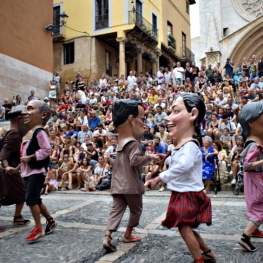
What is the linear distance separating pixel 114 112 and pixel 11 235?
226 cm

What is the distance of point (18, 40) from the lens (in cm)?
1938

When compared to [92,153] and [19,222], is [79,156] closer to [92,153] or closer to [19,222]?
[92,153]

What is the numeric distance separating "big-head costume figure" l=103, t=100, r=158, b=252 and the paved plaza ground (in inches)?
11.3

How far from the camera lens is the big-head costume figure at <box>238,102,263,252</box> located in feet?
12.9

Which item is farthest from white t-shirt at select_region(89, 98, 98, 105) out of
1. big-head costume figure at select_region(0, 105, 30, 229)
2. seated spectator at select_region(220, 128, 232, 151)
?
big-head costume figure at select_region(0, 105, 30, 229)

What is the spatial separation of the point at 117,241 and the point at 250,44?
1105 inches

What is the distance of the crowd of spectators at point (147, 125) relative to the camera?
973cm

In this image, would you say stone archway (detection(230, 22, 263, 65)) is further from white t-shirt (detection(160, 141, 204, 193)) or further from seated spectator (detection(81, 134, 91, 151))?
white t-shirt (detection(160, 141, 204, 193))

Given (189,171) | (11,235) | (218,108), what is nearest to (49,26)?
(218,108)

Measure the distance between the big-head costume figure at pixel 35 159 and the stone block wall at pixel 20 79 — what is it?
1449 cm

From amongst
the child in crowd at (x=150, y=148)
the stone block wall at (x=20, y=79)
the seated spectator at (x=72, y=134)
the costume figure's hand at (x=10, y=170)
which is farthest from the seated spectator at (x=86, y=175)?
the stone block wall at (x=20, y=79)

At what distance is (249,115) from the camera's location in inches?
164

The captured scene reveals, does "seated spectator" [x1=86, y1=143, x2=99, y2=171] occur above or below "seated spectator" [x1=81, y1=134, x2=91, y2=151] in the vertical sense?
below

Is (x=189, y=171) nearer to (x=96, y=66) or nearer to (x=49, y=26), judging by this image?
(x=49, y=26)
